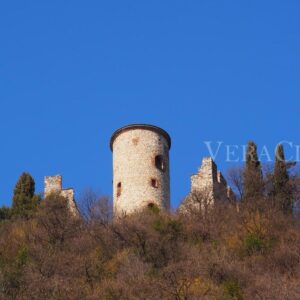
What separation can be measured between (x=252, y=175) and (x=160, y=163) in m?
3.69

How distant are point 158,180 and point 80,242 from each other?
18.0 ft

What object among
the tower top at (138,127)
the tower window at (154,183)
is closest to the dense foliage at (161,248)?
the tower window at (154,183)

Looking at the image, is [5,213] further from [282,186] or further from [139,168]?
[282,186]

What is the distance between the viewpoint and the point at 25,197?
44.2m

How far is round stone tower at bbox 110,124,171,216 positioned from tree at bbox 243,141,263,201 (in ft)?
10.2

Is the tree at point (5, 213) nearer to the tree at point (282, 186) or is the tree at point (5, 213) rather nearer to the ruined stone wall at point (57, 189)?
the ruined stone wall at point (57, 189)

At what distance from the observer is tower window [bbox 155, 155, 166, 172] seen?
1693 inches

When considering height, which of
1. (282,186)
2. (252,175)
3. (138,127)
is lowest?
(282,186)

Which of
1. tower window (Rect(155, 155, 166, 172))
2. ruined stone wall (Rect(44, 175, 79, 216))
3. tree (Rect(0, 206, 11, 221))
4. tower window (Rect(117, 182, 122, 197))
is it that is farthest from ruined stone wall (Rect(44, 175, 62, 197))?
tower window (Rect(155, 155, 166, 172))

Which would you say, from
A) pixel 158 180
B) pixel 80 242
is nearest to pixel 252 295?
pixel 80 242

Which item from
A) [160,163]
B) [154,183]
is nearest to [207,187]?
[160,163]

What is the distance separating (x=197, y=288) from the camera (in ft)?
107

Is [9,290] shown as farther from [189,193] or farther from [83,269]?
[189,193]

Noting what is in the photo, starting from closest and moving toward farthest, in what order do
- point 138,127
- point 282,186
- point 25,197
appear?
point 282,186, point 138,127, point 25,197
